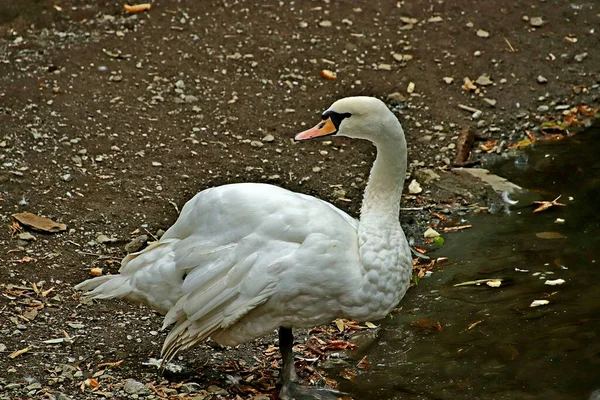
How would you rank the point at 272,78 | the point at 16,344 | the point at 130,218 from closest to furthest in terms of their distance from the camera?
the point at 16,344
the point at 130,218
the point at 272,78

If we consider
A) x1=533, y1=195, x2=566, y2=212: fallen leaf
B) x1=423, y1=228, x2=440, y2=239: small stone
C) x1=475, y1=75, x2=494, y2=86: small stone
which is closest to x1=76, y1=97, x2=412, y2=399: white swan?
x1=423, y1=228, x2=440, y2=239: small stone

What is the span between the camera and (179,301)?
464 centimetres

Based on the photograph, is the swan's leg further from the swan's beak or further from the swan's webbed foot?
the swan's beak

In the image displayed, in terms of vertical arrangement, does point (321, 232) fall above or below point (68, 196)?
above

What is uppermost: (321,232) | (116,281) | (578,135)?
(321,232)

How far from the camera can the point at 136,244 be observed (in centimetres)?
605

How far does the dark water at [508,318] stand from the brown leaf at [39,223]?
2.22 meters

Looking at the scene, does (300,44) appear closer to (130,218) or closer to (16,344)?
(130,218)

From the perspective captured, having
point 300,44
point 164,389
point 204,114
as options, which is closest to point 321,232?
point 164,389

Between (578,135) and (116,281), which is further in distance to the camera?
(578,135)

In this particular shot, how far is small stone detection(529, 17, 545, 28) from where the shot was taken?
905cm

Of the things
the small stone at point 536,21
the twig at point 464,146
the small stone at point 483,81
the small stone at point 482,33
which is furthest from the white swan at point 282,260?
the small stone at point 536,21

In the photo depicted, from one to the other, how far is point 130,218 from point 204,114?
1563 mm

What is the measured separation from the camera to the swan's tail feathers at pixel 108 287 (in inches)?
191
